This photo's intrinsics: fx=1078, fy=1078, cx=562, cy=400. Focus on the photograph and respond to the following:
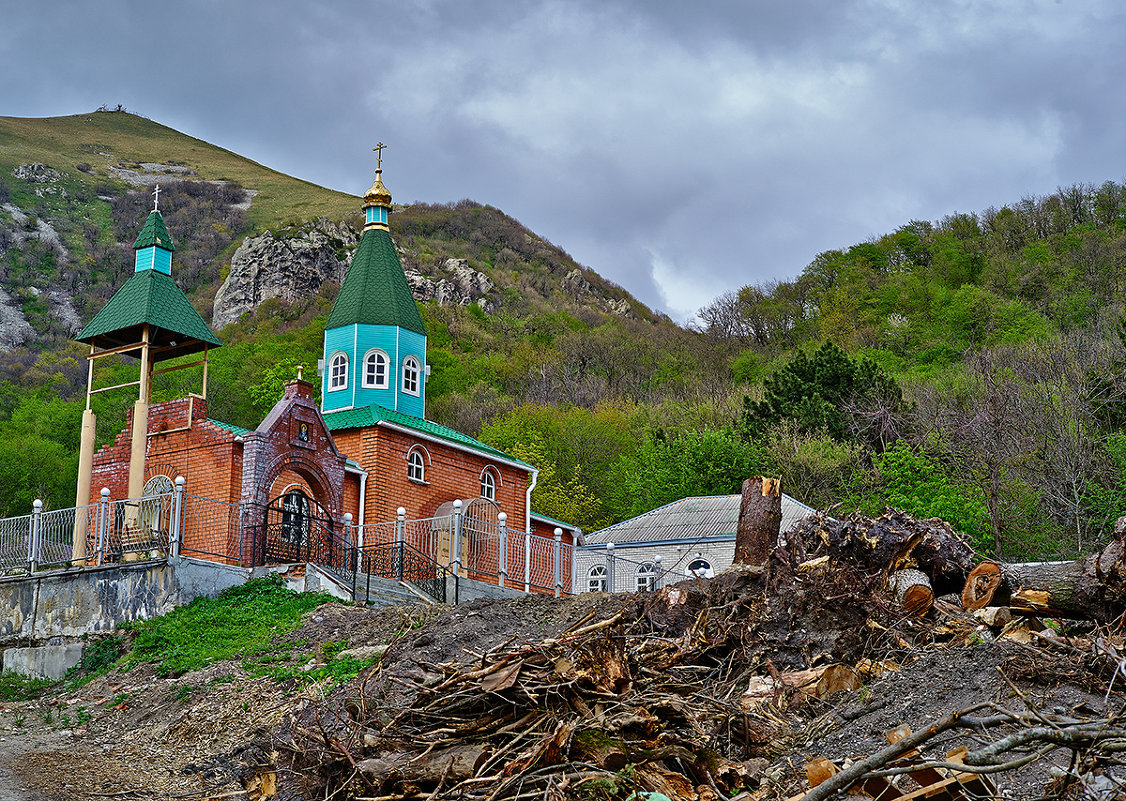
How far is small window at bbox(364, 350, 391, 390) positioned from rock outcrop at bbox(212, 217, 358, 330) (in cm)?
4706

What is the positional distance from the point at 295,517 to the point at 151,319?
15.8 ft

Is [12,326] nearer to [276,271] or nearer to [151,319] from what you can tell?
[276,271]

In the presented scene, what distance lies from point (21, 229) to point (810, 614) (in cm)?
9054

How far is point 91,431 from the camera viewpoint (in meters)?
21.0

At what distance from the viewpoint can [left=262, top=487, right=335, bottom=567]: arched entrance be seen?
19.3m

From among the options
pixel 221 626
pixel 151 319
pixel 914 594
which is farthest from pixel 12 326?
pixel 914 594

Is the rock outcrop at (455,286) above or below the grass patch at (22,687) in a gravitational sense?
above

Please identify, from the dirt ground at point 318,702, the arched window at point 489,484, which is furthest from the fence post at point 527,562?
the arched window at point 489,484

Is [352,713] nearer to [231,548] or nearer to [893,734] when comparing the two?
[893,734]

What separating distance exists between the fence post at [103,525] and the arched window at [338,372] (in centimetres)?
1016

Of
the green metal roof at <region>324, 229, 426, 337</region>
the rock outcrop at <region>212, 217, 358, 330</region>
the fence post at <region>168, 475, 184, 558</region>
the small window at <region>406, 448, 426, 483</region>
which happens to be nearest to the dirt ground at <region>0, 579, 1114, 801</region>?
the fence post at <region>168, 475, 184, 558</region>

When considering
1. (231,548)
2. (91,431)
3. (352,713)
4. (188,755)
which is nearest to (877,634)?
(352,713)

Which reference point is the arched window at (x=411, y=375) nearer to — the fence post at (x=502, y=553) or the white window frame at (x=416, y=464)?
the white window frame at (x=416, y=464)

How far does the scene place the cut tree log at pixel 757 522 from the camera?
11.9 metres
